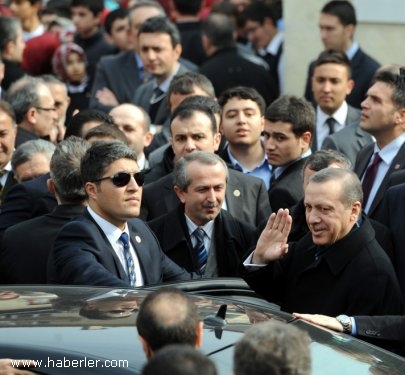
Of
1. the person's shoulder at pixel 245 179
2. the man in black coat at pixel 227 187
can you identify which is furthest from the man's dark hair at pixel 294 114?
the person's shoulder at pixel 245 179

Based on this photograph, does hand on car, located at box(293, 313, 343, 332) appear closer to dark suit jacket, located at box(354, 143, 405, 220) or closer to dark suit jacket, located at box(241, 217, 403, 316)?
dark suit jacket, located at box(241, 217, 403, 316)

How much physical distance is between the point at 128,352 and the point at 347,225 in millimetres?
2323

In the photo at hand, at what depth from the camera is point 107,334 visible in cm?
471

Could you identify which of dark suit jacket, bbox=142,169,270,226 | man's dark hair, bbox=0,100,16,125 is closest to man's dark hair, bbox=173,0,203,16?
man's dark hair, bbox=0,100,16,125

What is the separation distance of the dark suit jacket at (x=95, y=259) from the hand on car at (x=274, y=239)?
55 cm

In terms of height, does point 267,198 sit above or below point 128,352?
above

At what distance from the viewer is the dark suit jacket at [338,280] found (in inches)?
251

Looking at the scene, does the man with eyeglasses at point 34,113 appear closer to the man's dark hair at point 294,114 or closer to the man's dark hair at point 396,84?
the man's dark hair at point 294,114

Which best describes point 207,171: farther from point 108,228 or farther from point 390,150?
point 390,150

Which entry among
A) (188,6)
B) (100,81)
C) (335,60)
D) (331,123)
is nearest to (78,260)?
(331,123)

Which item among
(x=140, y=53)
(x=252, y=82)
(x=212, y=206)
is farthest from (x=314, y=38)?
(x=212, y=206)

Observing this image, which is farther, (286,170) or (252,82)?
(252,82)

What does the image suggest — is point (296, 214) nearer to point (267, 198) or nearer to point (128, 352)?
point (267, 198)

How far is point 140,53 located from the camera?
12.0 metres
